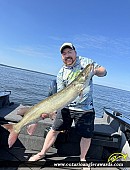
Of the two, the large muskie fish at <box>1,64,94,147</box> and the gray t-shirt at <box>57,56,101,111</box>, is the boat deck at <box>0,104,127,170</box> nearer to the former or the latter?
the gray t-shirt at <box>57,56,101,111</box>

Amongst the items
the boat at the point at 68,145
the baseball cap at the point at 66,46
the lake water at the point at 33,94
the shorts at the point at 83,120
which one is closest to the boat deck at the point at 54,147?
the boat at the point at 68,145

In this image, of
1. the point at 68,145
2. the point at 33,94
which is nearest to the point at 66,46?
the point at 68,145

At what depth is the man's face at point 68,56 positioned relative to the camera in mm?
3750

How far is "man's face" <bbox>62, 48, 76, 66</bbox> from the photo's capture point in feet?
12.3

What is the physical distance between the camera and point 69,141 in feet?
14.8

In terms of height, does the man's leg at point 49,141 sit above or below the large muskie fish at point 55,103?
below

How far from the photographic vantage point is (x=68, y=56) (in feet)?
12.5

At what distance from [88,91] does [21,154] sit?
68.1 inches

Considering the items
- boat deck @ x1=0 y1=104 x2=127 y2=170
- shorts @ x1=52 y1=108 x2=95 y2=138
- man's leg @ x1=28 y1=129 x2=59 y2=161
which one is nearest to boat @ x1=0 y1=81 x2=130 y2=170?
boat deck @ x1=0 y1=104 x2=127 y2=170

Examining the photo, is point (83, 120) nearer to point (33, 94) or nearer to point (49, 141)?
point (49, 141)

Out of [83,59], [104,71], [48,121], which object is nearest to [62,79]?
[83,59]

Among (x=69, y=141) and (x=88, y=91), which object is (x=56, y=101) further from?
(x=69, y=141)

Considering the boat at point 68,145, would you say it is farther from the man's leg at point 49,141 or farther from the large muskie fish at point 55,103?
the large muskie fish at point 55,103

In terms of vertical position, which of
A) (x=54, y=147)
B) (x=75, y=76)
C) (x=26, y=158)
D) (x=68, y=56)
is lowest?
(x=26, y=158)
